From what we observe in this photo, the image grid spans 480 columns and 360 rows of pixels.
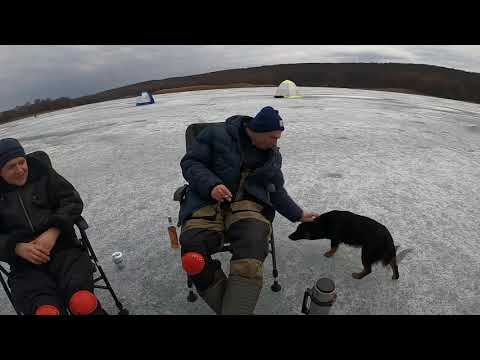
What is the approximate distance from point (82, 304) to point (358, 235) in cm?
232

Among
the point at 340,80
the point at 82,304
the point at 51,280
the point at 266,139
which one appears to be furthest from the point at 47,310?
the point at 340,80

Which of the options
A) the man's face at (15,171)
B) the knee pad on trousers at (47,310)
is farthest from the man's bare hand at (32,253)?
the man's face at (15,171)

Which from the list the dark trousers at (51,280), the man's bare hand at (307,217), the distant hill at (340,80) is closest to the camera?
the dark trousers at (51,280)

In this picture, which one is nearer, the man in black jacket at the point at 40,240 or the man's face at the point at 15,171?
the man in black jacket at the point at 40,240

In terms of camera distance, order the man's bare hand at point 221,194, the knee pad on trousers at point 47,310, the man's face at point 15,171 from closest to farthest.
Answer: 1. the knee pad on trousers at point 47,310
2. the man's face at point 15,171
3. the man's bare hand at point 221,194

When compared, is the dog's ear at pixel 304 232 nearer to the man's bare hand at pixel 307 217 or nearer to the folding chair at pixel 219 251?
the man's bare hand at pixel 307 217

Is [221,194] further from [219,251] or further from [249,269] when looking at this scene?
[249,269]

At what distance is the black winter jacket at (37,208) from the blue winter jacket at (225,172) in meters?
0.91

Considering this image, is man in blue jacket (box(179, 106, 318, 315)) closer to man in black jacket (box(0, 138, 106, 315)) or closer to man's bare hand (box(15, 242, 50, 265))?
man in black jacket (box(0, 138, 106, 315))

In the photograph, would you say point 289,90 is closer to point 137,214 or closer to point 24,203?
point 137,214

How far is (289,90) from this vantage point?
Result: 16.0m

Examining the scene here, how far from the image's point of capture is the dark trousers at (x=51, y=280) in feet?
5.56

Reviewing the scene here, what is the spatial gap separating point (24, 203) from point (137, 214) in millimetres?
1779
